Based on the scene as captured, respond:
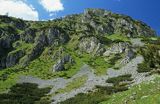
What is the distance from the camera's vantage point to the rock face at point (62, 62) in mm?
173750

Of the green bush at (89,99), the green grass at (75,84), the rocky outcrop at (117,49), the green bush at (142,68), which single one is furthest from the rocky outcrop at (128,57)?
the green bush at (89,99)

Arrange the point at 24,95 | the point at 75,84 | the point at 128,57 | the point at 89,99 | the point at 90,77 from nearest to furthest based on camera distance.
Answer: the point at 89,99 < the point at 24,95 < the point at 75,84 < the point at 90,77 < the point at 128,57

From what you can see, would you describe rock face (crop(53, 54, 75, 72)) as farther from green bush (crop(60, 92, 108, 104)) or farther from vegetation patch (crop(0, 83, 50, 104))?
green bush (crop(60, 92, 108, 104))

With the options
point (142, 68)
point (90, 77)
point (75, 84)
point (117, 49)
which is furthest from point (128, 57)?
point (75, 84)

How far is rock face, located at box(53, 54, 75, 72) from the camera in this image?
570ft

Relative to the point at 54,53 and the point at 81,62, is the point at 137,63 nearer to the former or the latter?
the point at 81,62

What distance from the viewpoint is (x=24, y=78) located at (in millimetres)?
161875

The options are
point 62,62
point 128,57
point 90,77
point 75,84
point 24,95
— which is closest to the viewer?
point 24,95

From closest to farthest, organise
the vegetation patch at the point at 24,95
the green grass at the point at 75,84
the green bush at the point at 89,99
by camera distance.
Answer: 1. the green bush at the point at 89,99
2. the vegetation patch at the point at 24,95
3. the green grass at the point at 75,84

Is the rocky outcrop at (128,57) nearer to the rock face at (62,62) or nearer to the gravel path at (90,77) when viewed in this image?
the gravel path at (90,77)

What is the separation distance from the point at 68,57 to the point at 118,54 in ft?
86.7

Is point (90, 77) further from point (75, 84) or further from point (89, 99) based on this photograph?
point (89, 99)

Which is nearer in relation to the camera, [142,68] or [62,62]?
[142,68]

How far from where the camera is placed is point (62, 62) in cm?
17800
